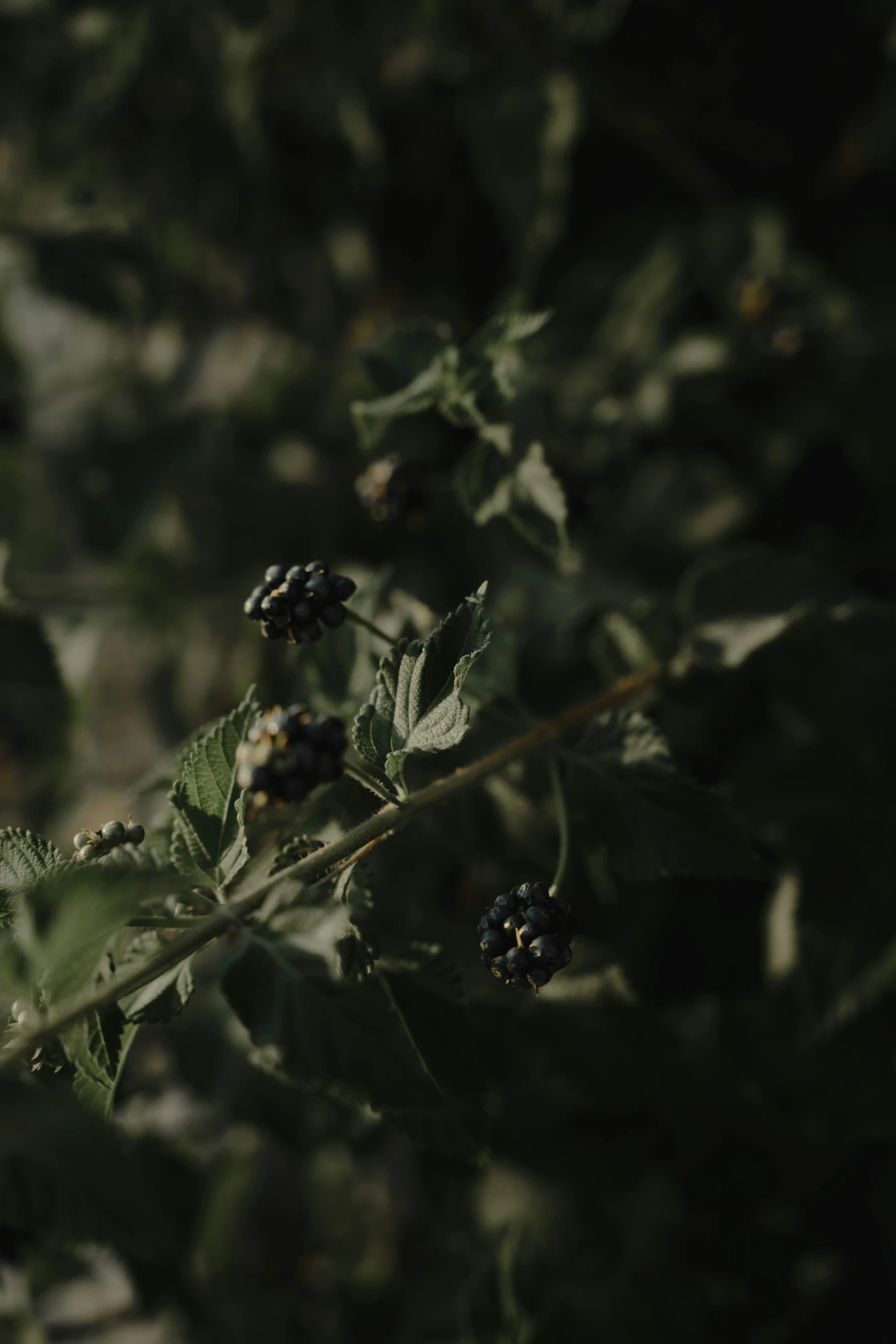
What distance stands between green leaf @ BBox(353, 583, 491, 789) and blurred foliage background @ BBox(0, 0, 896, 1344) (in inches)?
4.8

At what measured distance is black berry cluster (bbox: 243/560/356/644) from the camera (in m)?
1.14

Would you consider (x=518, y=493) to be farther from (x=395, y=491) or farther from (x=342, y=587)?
(x=342, y=587)

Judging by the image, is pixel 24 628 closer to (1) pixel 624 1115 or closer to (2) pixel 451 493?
(2) pixel 451 493

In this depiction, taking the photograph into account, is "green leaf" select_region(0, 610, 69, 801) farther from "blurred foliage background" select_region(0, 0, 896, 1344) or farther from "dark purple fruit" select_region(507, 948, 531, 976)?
"dark purple fruit" select_region(507, 948, 531, 976)

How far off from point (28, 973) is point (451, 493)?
4.64 feet

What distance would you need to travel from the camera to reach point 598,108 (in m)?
2.54

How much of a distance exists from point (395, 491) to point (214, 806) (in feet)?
2.24

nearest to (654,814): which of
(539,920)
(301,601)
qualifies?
(539,920)

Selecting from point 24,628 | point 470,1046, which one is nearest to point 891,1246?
point 470,1046

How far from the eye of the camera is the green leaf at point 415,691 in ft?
3.38

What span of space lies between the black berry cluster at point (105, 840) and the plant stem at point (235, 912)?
Answer: 0.50ft

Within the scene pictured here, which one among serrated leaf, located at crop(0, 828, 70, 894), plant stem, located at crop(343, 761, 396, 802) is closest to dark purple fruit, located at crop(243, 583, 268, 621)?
plant stem, located at crop(343, 761, 396, 802)

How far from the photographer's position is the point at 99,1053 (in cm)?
98

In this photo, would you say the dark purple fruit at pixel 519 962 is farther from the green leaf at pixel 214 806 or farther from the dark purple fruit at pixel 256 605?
the dark purple fruit at pixel 256 605
